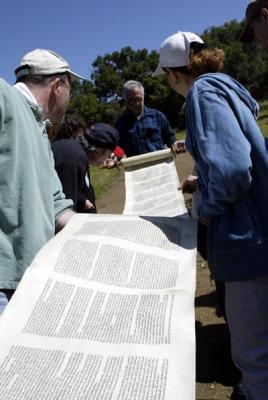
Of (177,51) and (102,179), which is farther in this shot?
(102,179)

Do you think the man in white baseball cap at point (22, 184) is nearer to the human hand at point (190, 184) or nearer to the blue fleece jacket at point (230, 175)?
the blue fleece jacket at point (230, 175)

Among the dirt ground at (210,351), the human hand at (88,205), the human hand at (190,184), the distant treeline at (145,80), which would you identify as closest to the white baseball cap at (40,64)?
the human hand at (190,184)

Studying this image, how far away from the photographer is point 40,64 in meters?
2.21

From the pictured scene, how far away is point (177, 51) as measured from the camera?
2.61 m

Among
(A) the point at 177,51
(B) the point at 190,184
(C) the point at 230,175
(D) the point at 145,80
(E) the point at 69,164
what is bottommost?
(D) the point at 145,80

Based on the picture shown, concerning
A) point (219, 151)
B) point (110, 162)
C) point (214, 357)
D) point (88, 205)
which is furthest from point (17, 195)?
point (110, 162)

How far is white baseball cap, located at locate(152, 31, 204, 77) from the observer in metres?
2.61

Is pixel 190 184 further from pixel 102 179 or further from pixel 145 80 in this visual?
pixel 145 80

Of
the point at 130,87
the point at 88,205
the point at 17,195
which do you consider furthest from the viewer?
the point at 130,87

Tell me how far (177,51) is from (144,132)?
3470mm

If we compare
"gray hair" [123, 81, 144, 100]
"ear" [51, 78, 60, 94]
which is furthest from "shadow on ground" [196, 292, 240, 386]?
"gray hair" [123, 81, 144, 100]

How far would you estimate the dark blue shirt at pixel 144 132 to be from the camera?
607 centimetres

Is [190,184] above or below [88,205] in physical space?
above

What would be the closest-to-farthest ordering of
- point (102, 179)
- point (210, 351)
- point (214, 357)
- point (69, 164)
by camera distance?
point (69, 164)
point (214, 357)
point (210, 351)
point (102, 179)
